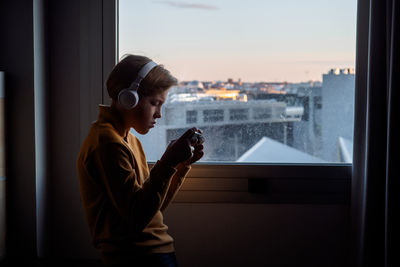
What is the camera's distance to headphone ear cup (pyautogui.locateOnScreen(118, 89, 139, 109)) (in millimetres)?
1189

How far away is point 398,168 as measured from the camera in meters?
1.58

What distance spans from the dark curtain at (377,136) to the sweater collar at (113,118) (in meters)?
0.93

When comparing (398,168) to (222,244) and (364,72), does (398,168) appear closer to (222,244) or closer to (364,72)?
(364,72)

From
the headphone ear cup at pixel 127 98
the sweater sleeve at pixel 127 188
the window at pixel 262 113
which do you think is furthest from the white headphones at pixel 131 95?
the window at pixel 262 113

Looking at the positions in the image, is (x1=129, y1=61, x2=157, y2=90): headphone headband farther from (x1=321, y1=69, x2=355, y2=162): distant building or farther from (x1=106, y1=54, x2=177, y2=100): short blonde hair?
(x1=321, y1=69, x2=355, y2=162): distant building

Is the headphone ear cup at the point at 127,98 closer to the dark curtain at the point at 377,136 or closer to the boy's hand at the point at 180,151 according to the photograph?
the boy's hand at the point at 180,151

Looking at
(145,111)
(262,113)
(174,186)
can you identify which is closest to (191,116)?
(262,113)

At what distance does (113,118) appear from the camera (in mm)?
1249

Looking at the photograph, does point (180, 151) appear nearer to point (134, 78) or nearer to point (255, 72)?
point (134, 78)

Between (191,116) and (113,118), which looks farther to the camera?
(191,116)

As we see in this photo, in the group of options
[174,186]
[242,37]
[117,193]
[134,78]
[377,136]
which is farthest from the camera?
[242,37]

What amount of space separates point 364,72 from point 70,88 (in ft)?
3.92

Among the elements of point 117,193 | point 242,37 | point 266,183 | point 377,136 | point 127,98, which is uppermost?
point 242,37

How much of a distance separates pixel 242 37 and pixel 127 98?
83 cm
